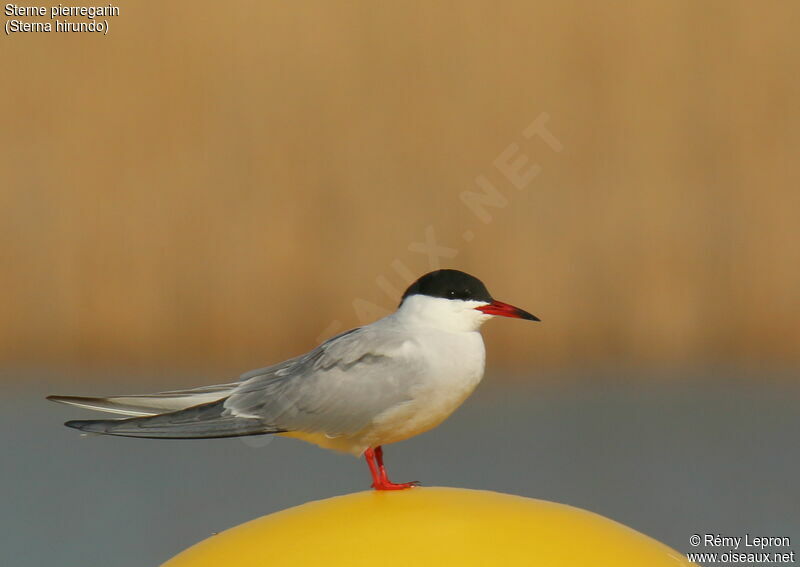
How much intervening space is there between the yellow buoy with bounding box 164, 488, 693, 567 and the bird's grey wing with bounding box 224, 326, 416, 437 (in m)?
0.30

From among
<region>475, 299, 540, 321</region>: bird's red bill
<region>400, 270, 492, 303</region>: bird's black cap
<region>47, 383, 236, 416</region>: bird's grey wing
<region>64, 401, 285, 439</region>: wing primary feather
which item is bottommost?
<region>64, 401, 285, 439</region>: wing primary feather

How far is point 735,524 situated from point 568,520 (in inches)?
147

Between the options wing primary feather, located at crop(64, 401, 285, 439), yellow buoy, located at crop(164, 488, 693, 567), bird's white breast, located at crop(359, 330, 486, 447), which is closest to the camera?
yellow buoy, located at crop(164, 488, 693, 567)

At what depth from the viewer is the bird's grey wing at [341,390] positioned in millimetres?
3037

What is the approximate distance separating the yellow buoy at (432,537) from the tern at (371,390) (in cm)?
28

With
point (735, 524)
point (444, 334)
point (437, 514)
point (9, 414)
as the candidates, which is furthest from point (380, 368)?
point (9, 414)

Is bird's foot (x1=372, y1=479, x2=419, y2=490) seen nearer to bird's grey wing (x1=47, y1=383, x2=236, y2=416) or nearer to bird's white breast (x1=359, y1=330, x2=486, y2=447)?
bird's white breast (x1=359, y1=330, x2=486, y2=447)

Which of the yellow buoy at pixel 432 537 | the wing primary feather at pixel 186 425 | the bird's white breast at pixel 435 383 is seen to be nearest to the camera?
the yellow buoy at pixel 432 537

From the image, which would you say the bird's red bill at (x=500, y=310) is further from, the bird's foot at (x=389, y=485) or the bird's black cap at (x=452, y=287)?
the bird's foot at (x=389, y=485)

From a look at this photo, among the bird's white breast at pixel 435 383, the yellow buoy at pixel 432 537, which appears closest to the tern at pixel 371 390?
the bird's white breast at pixel 435 383

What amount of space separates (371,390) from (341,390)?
0.25 ft

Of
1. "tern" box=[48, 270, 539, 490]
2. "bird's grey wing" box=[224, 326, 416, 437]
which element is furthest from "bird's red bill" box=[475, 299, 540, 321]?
"bird's grey wing" box=[224, 326, 416, 437]

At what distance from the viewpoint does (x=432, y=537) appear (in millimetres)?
2527

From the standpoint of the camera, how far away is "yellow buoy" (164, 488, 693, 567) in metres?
2.48
